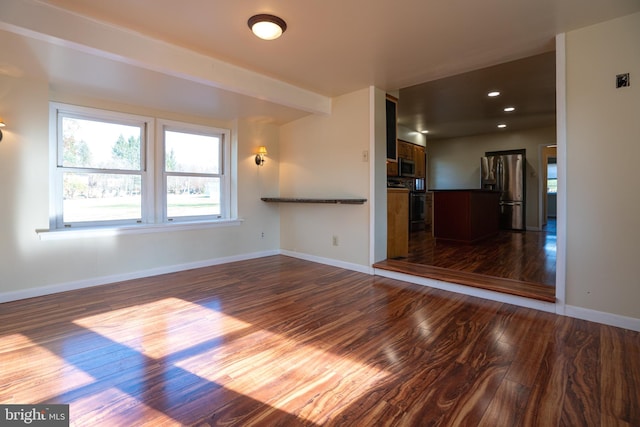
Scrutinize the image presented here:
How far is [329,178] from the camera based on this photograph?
4.38 metres

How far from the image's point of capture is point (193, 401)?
1507mm

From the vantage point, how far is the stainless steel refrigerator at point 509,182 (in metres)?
7.21

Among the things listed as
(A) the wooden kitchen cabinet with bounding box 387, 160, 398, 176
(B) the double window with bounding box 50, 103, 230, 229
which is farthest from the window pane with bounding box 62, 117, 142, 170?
(A) the wooden kitchen cabinet with bounding box 387, 160, 398, 176

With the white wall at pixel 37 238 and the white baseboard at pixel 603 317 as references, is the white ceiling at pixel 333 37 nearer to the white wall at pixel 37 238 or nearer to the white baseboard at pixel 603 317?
the white wall at pixel 37 238

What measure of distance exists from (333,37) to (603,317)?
10.2ft

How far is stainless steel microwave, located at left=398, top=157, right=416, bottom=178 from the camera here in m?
6.65

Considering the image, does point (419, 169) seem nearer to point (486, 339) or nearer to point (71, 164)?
point (486, 339)

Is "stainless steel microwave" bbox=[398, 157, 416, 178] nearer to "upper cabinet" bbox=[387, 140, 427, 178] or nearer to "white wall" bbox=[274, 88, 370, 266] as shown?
"upper cabinet" bbox=[387, 140, 427, 178]

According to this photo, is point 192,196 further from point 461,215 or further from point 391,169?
Result: point 461,215

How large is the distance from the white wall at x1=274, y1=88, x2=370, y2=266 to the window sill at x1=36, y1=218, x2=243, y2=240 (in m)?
0.99

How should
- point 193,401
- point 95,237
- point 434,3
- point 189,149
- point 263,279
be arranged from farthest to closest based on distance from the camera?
1. point 189,149
2. point 263,279
3. point 95,237
4. point 434,3
5. point 193,401

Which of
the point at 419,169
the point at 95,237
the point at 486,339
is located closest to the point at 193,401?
the point at 486,339

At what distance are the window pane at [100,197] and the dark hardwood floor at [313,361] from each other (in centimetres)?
102

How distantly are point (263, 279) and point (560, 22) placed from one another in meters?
3.65
